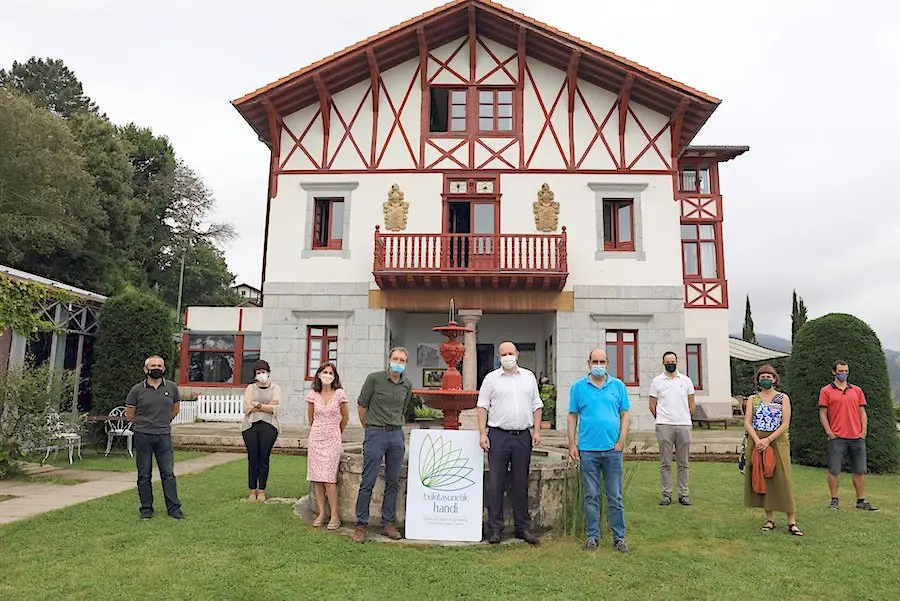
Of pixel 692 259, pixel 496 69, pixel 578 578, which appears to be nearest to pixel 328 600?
pixel 578 578

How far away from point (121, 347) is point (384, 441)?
8.62 m

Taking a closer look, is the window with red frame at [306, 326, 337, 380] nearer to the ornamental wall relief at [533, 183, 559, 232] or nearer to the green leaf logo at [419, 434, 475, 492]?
the ornamental wall relief at [533, 183, 559, 232]

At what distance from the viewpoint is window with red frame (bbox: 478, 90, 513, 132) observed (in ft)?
60.3

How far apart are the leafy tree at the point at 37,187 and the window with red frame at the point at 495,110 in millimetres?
20887

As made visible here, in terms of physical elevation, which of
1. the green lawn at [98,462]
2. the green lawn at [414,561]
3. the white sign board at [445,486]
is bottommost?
the green lawn at [414,561]

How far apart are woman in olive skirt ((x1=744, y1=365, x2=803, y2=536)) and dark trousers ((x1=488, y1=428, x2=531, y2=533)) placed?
7.86 ft

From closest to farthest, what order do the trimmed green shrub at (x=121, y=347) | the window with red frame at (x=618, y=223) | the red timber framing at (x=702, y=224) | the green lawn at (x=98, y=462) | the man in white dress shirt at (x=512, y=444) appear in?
the man in white dress shirt at (x=512, y=444)
the green lawn at (x=98, y=462)
the trimmed green shrub at (x=121, y=347)
the window with red frame at (x=618, y=223)
the red timber framing at (x=702, y=224)

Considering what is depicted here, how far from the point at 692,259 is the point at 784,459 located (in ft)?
55.6

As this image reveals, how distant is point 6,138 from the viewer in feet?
90.1

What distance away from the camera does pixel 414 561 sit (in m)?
5.45

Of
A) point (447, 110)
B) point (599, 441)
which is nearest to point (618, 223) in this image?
point (447, 110)

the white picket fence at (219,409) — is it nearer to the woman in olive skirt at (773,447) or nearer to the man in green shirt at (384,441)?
the man in green shirt at (384,441)

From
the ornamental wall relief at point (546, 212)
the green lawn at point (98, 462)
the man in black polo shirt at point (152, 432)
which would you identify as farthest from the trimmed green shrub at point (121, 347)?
the ornamental wall relief at point (546, 212)

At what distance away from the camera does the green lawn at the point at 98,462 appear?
1073 cm
